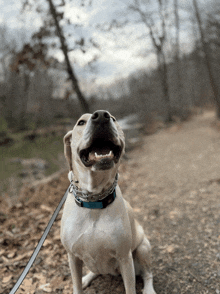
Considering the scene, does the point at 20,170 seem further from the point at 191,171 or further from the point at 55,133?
the point at 191,171

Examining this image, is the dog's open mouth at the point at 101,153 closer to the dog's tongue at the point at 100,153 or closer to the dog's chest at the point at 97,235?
the dog's tongue at the point at 100,153

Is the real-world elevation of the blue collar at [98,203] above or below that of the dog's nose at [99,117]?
below

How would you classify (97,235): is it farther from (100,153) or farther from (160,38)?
(160,38)

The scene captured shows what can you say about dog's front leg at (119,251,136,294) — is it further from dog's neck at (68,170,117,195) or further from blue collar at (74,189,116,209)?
dog's neck at (68,170,117,195)

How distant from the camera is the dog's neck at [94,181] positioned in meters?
1.81

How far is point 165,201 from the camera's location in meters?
5.00

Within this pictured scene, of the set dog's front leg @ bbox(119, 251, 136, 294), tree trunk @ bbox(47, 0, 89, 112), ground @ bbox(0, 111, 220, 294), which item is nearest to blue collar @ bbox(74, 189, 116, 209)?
dog's front leg @ bbox(119, 251, 136, 294)

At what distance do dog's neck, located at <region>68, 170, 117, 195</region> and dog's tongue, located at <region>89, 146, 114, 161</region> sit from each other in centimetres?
14

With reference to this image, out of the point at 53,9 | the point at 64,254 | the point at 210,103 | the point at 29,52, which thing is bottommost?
the point at 210,103

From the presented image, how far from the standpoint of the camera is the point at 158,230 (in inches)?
150

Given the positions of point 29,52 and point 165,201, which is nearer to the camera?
point 165,201

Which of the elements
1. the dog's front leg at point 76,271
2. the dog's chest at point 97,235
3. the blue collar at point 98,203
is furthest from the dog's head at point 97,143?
the dog's front leg at point 76,271

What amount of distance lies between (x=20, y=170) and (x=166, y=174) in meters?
5.67

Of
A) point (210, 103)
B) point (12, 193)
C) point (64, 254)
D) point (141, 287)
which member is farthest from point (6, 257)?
point (210, 103)
